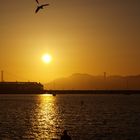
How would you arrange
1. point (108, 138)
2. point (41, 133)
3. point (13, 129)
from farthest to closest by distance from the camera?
point (13, 129), point (41, 133), point (108, 138)

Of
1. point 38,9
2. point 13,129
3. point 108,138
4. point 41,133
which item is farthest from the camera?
point 13,129

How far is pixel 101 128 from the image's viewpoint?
277 ft

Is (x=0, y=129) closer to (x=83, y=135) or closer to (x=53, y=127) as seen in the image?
(x=53, y=127)

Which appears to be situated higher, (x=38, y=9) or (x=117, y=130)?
(x=38, y=9)

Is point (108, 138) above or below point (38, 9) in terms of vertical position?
below

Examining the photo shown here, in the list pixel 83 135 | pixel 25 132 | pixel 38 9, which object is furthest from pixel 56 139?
pixel 38 9

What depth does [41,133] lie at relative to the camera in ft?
254

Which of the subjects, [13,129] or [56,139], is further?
[13,129]

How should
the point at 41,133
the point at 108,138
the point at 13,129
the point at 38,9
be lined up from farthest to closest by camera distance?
the point at 13,129 → the point at 41,133 → the point at 108,138 → the point at 38,9

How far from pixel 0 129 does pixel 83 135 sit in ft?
54.0

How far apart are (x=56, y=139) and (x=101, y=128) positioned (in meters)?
15.8

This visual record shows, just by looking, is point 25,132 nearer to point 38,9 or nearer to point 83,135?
point 83,135

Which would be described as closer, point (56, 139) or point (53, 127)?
point (56, 139)

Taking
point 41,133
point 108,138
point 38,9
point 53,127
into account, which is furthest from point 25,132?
point 38,9
